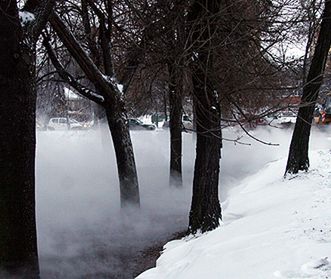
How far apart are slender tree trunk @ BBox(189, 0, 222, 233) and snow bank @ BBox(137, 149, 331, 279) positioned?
389 mm

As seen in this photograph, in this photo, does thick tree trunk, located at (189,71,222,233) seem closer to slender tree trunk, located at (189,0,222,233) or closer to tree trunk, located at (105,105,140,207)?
slender tree trunk, located at (189,0,222,233)

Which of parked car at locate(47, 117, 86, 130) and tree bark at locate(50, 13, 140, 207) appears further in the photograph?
parked car at locate(47, 117, 86, 130)

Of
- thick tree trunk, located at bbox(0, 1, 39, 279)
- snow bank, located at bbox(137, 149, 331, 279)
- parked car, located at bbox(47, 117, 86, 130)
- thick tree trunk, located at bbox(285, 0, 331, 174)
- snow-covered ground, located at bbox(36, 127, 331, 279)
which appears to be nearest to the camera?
snow bank, located at bbox(137, 149, 331, 279)

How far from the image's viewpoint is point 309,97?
10.9 m

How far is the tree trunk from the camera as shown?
1132cm

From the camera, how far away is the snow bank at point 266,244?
4.27 m

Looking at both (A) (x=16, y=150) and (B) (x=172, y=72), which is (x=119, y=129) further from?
(A) (x=16, y=150)

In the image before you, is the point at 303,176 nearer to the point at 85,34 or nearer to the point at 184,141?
the point at 85,34

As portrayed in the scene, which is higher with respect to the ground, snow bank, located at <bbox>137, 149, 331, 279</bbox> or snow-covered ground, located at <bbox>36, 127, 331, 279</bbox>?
snow bank, located at <bbox>137, 149, 331, 279</bbox>

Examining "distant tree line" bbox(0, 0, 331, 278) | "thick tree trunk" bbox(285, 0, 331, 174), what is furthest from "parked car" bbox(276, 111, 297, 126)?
"distant tree line" bbox(0, 0, 331, 278)

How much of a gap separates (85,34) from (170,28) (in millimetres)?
5255

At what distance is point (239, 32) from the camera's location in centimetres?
748

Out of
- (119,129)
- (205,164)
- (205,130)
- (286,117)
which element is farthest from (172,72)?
(286,117)

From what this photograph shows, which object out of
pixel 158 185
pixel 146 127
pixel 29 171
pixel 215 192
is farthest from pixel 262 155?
pixel 146 127
